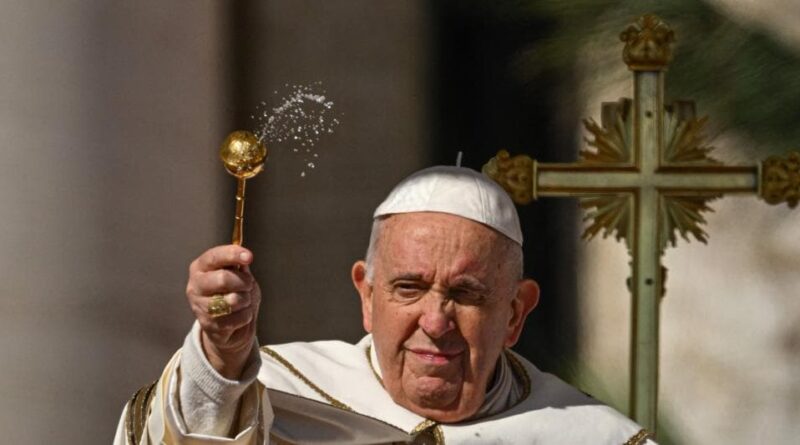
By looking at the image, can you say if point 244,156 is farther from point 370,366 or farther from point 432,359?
point 370,366

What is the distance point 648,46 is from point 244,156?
1.68 meters

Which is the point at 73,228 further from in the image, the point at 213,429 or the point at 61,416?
the point at 213,429

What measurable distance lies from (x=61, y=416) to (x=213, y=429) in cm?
163

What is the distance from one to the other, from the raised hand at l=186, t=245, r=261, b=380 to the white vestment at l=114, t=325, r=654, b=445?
46 millimetres

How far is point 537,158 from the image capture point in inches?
271

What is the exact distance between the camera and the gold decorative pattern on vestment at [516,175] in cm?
637

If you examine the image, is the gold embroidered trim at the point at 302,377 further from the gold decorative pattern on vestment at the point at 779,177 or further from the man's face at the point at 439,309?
the gold decorative pattern on vestment at the point at 779,177

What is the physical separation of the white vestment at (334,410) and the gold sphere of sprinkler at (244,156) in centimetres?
37

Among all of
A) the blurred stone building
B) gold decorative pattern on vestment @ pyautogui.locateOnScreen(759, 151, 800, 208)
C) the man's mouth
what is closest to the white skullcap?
the man's mouth

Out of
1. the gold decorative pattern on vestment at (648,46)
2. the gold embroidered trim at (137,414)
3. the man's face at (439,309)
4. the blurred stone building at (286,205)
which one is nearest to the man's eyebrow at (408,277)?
the man's face at (439,309)

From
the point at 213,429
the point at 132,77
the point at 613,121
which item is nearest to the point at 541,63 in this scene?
the point at 613,121

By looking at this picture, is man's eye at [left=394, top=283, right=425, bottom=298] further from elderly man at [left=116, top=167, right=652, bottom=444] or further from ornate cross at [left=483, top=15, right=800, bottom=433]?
ornate cross at [left=483, top=15, right=800, bottom=433]

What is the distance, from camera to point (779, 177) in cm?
640

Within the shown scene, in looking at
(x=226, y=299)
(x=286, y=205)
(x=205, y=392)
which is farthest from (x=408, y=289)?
(x=286, y=205)
